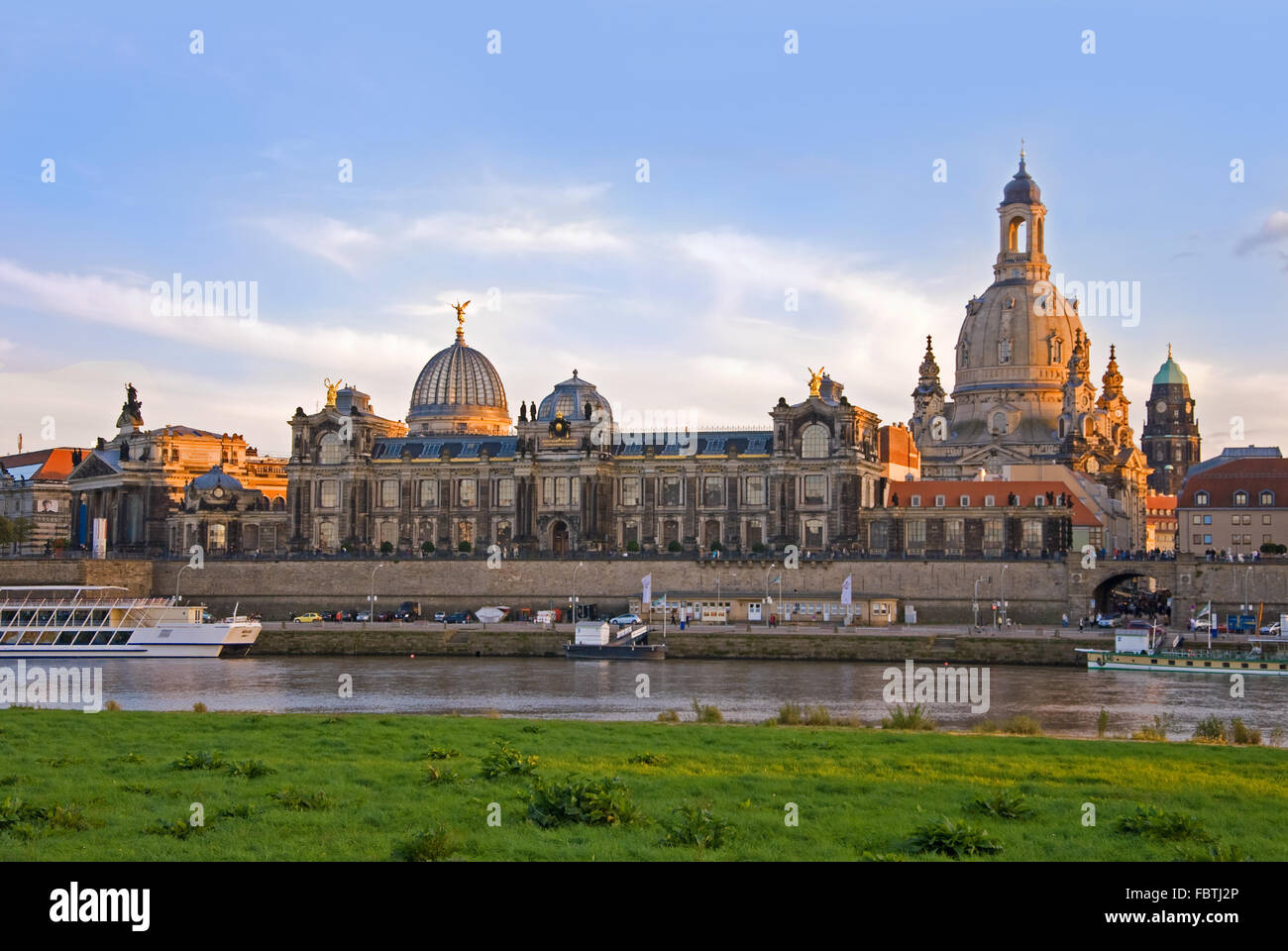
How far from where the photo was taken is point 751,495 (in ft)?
340

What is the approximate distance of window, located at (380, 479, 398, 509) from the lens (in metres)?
111

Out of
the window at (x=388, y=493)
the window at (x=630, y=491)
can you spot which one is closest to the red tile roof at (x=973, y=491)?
the window at (x=630, y=491)

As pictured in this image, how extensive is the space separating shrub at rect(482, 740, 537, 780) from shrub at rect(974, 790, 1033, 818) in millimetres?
6679

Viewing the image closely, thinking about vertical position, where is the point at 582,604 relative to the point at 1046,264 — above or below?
below

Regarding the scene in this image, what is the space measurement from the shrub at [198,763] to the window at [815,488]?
80.5 m

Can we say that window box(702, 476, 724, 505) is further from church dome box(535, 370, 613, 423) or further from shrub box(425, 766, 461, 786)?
shrub box(425, 766, 461, 786)

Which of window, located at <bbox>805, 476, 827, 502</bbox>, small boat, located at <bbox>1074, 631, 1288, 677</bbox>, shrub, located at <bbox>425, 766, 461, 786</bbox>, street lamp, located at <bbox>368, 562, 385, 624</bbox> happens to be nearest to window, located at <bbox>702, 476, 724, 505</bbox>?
window, located at <bbox>805, 476, 827, 502</bbox>

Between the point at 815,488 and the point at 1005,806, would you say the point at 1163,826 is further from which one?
the point at 815,488

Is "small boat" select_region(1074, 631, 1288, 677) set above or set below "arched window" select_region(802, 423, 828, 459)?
below

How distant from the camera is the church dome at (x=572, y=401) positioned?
365 ft

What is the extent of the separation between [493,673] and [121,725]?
3715cm

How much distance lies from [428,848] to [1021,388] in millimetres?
128649
